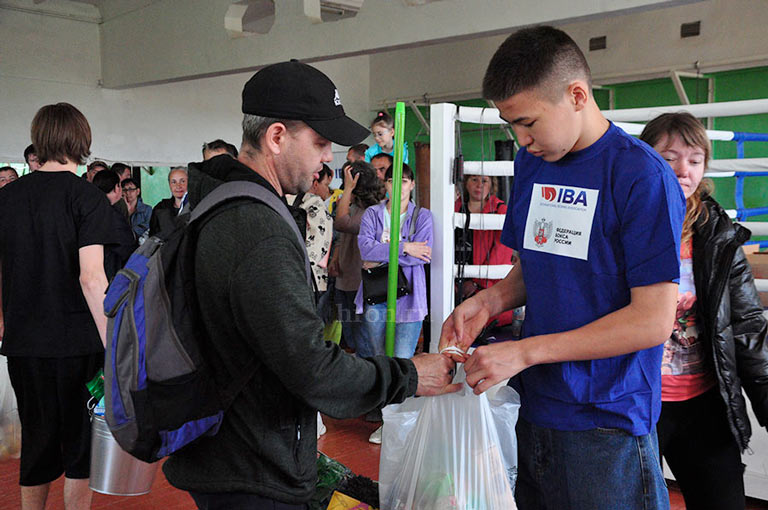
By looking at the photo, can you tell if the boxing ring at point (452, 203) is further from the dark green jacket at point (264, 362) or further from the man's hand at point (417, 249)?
the dark green jacket at point (264, 362)

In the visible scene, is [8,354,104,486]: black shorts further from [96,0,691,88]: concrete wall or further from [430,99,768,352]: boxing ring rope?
[96,0,691,88]: concrete wall

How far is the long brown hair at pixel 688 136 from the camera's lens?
1.91 m

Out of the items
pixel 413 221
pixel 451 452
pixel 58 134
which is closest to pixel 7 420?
pixel 58 134

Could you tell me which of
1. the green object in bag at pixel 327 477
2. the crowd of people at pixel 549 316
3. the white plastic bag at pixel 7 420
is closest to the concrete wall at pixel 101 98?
the white plastic bag at pixel 7 420

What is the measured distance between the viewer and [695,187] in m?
1.95

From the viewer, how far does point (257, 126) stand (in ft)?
4.81

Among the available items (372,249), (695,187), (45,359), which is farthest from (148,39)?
(695,187)

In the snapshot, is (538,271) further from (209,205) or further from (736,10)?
(736,10)

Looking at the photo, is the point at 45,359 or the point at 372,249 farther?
the point at 372,249

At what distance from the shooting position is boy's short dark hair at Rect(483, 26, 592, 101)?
4.46 feet

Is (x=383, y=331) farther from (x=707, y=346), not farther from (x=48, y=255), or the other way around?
(x=707, y=346)

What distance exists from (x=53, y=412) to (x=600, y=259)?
222 cm

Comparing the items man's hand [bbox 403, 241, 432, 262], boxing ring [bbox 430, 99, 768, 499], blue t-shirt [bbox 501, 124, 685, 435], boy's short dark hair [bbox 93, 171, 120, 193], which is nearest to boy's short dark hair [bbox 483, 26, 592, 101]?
blue t-shirt [bbox 501, 124, 685, 435]

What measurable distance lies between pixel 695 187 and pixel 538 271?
27.8 inches
